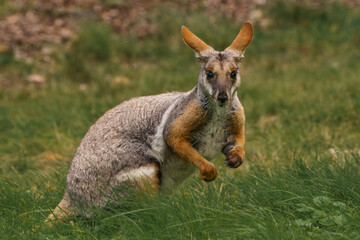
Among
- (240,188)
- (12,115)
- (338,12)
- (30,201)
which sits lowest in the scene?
(12,115)

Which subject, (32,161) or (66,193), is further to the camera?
(32,161)

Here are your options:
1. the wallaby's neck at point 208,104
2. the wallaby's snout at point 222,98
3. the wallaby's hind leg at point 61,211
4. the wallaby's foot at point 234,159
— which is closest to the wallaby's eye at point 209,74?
the wallaby's neck at point 208,104

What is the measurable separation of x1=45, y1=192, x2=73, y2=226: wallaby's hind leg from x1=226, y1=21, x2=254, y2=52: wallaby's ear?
5.78ft

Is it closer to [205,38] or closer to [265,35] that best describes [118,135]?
[205,38]

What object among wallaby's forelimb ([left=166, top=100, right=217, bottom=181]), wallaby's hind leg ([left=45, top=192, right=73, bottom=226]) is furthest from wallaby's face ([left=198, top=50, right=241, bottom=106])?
wallaby's hind leg ([left=45, top=192, right=73, bottom=226])

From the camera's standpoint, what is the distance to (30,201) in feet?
13.7

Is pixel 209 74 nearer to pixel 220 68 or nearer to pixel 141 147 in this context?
pixel 220 68

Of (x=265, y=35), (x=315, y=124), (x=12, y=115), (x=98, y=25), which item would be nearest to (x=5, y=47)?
(x=98, y=25)

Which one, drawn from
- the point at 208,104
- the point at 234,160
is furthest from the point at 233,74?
the point at 234,160

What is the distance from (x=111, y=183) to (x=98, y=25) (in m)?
6.14

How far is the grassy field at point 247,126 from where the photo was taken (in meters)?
3.44

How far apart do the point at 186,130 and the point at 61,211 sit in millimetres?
1127

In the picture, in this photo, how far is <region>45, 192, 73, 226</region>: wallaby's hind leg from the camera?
12.3ft

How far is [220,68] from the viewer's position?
3.80 m
